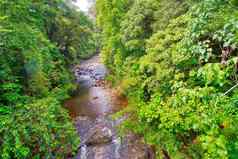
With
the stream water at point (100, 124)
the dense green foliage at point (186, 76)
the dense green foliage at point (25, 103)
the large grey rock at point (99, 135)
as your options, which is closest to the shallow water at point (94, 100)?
the stream water at point (100, 124)

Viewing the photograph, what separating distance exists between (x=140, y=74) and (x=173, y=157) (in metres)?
3.00

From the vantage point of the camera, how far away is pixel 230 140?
4.32m

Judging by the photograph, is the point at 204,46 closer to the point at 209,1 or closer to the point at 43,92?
the point at 209,1

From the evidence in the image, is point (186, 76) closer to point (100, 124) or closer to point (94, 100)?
point (100, 124)

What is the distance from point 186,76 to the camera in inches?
261

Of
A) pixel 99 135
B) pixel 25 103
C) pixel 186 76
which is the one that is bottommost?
pixel 99 135

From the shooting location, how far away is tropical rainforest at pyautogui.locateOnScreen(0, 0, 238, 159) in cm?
371

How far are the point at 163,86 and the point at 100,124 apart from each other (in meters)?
5.90

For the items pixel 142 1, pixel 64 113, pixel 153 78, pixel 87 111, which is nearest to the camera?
pixel 153 78

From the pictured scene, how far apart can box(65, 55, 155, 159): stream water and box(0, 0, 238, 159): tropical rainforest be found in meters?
1.08

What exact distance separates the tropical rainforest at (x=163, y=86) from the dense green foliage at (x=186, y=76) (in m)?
0.01

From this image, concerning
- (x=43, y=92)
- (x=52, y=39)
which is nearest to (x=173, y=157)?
(x=43, y=92)

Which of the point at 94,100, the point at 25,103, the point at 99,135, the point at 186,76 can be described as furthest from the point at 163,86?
the point at 94,100

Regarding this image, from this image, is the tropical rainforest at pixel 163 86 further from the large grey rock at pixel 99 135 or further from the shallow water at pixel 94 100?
the shallow water at pixel 94 100
